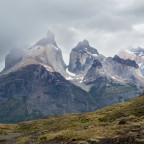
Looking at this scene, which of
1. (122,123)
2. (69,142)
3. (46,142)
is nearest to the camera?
(69,142)

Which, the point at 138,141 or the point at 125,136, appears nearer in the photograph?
the point at 138,141

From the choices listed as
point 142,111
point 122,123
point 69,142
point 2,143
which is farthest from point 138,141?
point 2,143

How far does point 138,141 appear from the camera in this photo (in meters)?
40.5

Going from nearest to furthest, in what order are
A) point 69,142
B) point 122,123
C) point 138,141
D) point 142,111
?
point 138,141 → point 69,142 → point 122,123 → point 142,111

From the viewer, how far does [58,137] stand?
5756cm

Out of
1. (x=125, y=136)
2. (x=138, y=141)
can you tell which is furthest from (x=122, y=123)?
(x=138, y=141)

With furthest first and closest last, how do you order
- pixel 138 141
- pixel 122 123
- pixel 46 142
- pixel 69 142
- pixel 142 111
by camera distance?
1. pixel 142 111
2. pixel 122 123
3. pixel 46 142
4. pixel 69 142
5. pixel 138 141

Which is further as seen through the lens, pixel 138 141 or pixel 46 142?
pixel 46 142

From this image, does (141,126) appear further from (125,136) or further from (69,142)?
(69,142)

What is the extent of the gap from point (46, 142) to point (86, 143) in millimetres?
14494

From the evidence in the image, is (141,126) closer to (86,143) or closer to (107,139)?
(107,139)

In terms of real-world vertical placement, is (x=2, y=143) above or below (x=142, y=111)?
below

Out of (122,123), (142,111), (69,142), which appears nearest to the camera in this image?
(69,142)

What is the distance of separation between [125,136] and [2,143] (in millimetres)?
55062
